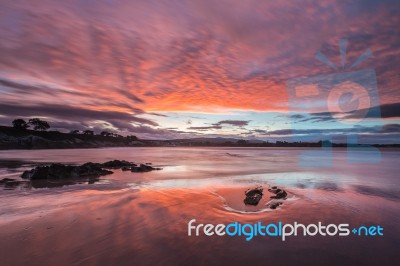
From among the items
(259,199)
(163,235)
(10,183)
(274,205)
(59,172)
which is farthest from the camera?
(59,172)

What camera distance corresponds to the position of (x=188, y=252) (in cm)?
477

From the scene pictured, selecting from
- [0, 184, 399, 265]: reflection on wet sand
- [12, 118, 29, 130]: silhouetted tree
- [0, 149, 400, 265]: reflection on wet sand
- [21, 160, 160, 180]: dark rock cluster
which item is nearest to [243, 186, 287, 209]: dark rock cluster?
[0, 149, 400, 265]: reflection on wet sand

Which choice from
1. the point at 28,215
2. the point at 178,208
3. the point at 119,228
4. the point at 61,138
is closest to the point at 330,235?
the point at 178,208

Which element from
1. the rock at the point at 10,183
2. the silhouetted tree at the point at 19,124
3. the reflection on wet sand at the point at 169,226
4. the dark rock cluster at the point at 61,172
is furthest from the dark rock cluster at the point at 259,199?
the silhouetted tree at the point at 19,124

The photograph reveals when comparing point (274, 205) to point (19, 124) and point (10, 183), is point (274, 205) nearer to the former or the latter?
point (10, 183)

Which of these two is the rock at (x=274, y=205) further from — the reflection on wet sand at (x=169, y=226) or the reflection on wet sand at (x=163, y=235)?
the reflection on wet sand at (x=163, y=235)

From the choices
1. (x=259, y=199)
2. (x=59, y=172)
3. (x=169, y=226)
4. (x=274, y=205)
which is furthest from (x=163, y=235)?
(x=59, y=172)

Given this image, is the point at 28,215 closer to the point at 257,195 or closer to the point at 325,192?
the point at 257,195

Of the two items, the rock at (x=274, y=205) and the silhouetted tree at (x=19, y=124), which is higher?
the silhouetted tree at (x=19, y=124)

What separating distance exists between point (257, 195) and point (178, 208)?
312 centimetres

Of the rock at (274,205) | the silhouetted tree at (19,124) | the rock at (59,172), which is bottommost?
the rock at (274,205)

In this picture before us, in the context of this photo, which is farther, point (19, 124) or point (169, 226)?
point (19, 124)

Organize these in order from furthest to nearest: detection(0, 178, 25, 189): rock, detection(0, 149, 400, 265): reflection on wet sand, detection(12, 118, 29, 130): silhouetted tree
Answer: detection(12, 118, 29, 130): silhouetted tree → detection(0, 178, 25, 189): rock → detection(0, 149, 400, 265): reflection on wet sand

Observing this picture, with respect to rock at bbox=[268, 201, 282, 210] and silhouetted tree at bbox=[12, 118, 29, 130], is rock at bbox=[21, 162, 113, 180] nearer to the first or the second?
rock at bbox=[268, 201, 282, 210]
